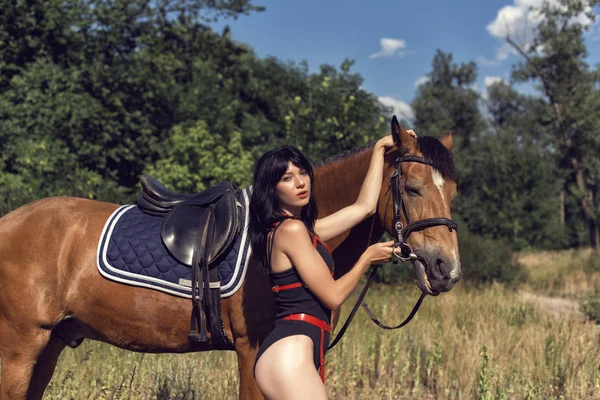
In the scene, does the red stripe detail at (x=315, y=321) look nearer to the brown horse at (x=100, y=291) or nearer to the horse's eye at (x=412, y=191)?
the brown horse at (x=100, y=291)

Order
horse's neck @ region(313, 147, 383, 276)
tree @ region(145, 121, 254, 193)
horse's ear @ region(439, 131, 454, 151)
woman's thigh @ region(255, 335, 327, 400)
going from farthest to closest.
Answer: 1. tree @ region(145, 121, 254, 193)
2. horse's ear @ region(439, 131, 454, 151)
3. horse's neck @ region(313, 147, 383, 276)
4. woman's thigh @ region(255, 335, 327, 400)

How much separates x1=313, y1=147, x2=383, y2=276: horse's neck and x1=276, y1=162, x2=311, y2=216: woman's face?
68cm

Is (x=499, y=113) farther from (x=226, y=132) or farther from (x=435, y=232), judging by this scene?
(x=435, y=232)

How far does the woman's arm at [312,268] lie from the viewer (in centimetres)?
225

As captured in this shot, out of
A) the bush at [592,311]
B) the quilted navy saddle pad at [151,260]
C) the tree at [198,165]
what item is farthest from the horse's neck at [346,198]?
the tree at [198,165]

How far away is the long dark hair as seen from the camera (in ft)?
7.94

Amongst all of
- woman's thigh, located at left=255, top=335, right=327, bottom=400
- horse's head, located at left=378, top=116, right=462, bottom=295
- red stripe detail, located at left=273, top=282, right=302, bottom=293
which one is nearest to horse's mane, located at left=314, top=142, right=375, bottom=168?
horse's head, located at left=378, top=116, right=462, bottom=295

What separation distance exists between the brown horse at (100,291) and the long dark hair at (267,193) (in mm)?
484

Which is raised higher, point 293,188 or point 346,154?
point 346,154

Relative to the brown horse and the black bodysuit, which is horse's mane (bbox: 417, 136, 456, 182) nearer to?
the brown horse

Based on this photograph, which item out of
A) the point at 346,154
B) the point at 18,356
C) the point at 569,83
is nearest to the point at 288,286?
the point at 346,154

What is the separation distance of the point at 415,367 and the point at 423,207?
3618 millimetres

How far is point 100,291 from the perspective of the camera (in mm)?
3092

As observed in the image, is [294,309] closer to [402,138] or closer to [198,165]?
[402,138]
